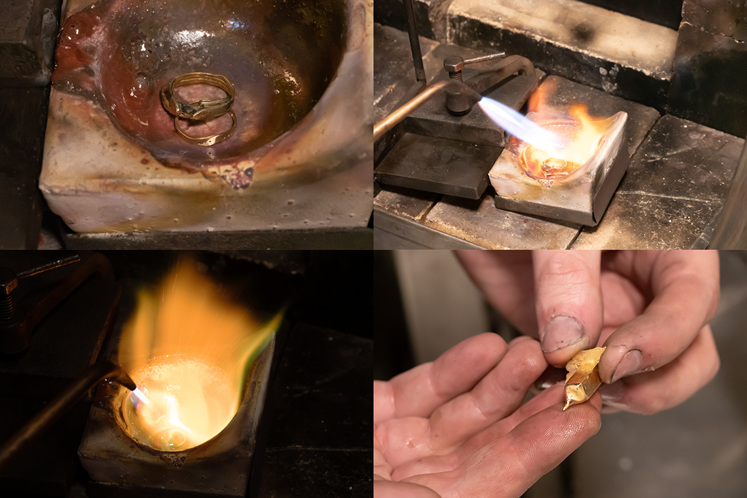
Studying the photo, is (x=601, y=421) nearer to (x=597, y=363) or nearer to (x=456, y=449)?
(x=597, y=363)

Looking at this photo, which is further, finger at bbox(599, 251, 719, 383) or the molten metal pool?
the molten metal pool

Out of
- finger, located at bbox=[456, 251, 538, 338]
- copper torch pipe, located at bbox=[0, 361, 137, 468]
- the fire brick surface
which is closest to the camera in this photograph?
copper torch pipe, located at bbox=[0, 361, 137, 468]

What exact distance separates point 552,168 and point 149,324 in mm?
1255

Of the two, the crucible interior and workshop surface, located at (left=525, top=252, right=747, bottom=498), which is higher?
the crucible interior

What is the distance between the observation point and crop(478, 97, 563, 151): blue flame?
2.44m

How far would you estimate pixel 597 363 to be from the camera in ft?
5.34

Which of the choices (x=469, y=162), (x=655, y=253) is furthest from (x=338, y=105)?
(x=655, y=253)

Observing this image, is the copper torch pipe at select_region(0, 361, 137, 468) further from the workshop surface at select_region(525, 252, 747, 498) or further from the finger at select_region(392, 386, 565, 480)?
the workshop surface at select_region(525, 252, 747, 498)

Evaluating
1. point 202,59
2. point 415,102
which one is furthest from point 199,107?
point 415,102

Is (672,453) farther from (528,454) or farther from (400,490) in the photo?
(400,490)

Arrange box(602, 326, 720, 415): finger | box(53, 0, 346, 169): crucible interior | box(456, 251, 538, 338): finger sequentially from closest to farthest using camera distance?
box(602, 326, 720, 415): finger < box(456, 251, 538, 338): finger < box(53, 0, 346, 169): crucible interior

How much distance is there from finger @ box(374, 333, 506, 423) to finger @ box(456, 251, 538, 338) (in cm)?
14

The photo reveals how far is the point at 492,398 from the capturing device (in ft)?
5.74

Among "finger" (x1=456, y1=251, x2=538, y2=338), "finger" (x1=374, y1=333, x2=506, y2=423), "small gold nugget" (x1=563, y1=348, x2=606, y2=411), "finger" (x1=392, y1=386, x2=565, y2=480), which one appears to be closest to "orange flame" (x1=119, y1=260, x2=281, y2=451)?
"finger" (x1=374, y1=333, x2=506, y2=423)
